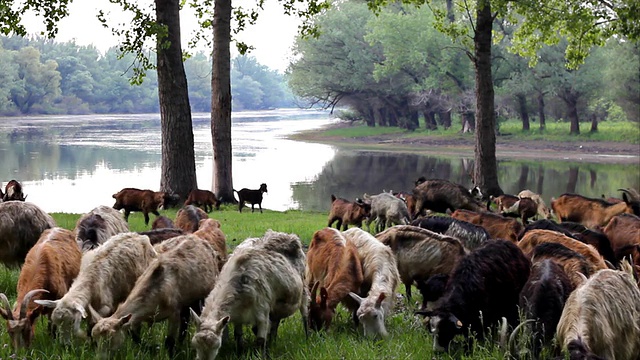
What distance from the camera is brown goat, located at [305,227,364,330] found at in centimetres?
730

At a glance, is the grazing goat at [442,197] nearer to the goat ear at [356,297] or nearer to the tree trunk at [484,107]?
the tree trunk at [484,107]

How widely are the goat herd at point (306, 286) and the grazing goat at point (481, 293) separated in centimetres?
1

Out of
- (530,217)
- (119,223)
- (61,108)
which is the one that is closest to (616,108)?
(530,217)

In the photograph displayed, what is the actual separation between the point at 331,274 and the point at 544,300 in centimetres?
234

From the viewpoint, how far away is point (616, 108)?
59.4 metres

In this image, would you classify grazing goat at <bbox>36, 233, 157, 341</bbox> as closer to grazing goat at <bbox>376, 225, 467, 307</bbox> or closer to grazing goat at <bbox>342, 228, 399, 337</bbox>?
grazing goat at <bbox>342, 228, 399, 337</bbox>

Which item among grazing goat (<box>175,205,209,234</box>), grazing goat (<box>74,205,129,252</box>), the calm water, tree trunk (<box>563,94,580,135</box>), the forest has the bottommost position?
the calm water

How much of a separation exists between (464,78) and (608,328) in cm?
5116

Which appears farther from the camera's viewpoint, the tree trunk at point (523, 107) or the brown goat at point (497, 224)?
the tree trunk at point (523, 107)

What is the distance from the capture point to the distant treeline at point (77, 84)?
98812 millimetres

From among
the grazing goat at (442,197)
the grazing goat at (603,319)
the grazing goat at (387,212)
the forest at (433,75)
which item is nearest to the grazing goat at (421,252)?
the grazing goat at (603,319)

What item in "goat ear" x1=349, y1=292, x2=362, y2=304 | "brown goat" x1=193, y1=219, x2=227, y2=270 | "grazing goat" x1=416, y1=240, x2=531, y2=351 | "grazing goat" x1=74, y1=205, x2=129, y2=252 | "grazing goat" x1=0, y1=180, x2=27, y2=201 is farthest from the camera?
"grazing goat" x1=0, y1=180, x2=27, y2=201

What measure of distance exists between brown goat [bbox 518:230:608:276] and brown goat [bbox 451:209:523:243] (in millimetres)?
1459

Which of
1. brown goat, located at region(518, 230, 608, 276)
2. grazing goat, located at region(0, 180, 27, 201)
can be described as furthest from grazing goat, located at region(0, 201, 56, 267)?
grazing goat, located at region(0, 180, 27, 201)
